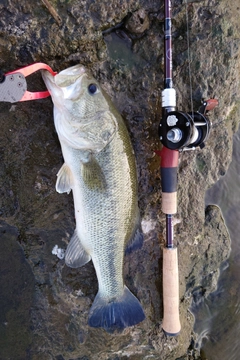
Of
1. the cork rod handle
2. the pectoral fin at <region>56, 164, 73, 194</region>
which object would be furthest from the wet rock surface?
the pectoral fin at <region>56, 164, 73, 194</region>

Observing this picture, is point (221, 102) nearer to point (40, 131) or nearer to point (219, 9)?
point (219, 9)

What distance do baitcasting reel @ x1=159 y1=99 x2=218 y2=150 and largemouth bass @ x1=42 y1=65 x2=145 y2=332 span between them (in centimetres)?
32

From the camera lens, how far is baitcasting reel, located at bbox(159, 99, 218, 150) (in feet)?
7.88

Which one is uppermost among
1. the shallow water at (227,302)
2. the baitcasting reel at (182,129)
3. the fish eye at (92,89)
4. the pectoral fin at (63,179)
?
the fish eye at (92,89)

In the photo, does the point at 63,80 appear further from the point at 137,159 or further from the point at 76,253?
the point at 76,253

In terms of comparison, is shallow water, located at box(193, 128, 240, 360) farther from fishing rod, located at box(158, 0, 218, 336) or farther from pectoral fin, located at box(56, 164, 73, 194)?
pectoral fin, located at box(56, 164, 73, 194)

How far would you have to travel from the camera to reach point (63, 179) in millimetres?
2529

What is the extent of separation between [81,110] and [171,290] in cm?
174

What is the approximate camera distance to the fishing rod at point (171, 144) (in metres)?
2.44

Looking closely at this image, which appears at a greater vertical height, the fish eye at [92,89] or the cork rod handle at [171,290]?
the fish eye at [92,89]

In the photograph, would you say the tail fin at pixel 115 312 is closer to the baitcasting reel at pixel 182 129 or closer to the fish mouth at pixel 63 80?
the baitcasting reel at pixel 182 129

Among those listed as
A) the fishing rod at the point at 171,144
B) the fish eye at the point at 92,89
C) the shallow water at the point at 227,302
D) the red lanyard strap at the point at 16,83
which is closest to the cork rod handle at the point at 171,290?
the fishing rod at the point at 171,144

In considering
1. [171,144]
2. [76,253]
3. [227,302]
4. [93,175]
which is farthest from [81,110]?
[227,302]

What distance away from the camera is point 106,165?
2.46 meters
